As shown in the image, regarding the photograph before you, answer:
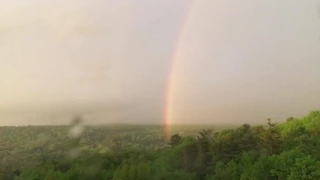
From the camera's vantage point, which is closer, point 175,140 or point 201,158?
point 201,158

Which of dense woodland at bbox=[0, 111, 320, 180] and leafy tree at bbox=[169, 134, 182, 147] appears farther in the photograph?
leafy tree at bbox=[169, 134, 182, 147]

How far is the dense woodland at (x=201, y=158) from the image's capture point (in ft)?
169

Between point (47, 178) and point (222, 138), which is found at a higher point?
point (222, 138)

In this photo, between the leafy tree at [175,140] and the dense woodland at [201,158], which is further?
the leafy tree at [175,140]

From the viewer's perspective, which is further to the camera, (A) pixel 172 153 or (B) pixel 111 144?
(B) pixel 111 144

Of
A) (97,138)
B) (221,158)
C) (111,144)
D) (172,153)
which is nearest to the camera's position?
(221,158)

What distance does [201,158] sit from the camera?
7650 centimetres

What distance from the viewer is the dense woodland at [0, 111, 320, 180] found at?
51.6m

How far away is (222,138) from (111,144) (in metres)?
54.3

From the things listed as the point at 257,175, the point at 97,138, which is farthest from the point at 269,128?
the point at 97,138

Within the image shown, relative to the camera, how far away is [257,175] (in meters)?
50.2

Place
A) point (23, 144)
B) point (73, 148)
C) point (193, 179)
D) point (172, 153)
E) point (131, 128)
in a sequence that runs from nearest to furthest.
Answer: point (193, 179) → point (172, 153) → point (73, 148) → point (23, 144) → point (131, 128)

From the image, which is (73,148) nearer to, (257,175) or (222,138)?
(222,138)

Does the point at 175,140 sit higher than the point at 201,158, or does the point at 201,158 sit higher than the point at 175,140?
the point at 175,140
